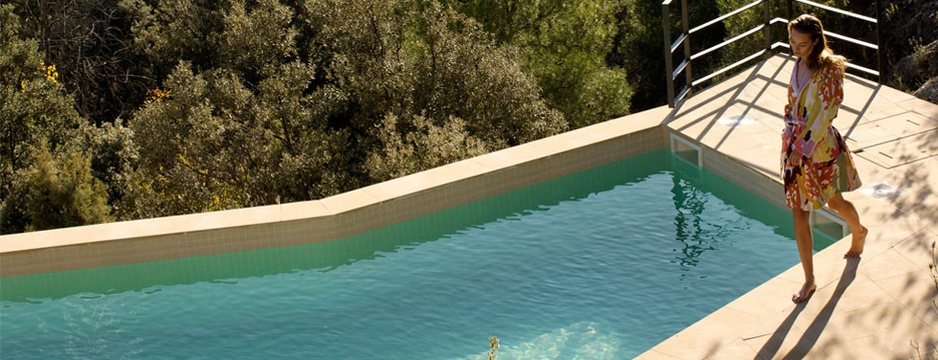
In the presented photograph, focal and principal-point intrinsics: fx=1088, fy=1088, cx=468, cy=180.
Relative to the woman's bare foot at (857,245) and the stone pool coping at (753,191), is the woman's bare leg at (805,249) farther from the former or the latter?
the woman's bare foot at (857,245)

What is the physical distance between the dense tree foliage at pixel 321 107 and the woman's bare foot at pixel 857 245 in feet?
16.5

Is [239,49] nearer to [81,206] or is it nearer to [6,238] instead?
[81,206]

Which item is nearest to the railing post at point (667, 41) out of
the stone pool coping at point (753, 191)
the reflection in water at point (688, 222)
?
the stone pool coping at point (753, 191)

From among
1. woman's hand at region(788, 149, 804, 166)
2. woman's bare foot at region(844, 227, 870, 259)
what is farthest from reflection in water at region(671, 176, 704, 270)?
woman's hand at region(788, 149, 804, 166)

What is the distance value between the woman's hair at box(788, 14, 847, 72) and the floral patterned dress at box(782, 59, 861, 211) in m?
0.03

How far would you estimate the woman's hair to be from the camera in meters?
5.74

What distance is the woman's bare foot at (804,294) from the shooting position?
6.04 m

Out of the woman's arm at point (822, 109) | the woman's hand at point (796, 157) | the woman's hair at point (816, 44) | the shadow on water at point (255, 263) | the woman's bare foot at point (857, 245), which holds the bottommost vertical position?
the shadow on water at point (255, 263)

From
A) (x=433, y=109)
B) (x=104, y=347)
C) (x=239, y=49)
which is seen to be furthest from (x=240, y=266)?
(x=239, y=49)

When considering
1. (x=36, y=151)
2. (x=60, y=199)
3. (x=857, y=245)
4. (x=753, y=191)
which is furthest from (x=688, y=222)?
(x=36, y=151)

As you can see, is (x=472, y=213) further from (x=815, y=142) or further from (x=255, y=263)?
(x=815, y=142)

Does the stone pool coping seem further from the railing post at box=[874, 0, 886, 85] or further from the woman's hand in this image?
the woman's hand

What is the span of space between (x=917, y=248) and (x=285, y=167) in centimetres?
777

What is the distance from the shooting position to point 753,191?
339 inches
